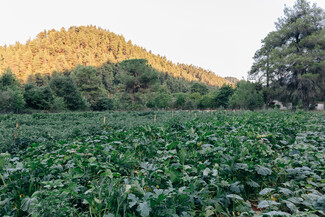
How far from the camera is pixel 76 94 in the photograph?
37719mm

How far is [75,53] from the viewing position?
107938mm

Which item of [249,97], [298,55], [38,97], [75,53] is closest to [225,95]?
[249,97]

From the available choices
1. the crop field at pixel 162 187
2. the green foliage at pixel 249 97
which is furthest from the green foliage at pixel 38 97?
the crop field at pixel 162 187

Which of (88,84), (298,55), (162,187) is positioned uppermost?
(298,55)

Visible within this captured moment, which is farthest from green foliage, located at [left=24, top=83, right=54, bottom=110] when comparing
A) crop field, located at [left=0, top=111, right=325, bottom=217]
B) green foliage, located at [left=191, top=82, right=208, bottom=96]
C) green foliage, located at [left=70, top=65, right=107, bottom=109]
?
green foliage, located at [left=191, top=82, right=208, bottom=96]

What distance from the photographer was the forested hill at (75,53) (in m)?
75.1

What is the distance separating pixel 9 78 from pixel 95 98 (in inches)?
629

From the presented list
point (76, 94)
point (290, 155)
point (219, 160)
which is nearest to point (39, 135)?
point (219, 160)

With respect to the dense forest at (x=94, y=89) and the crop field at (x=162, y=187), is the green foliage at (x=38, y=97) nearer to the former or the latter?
the dense forest at (x=94, y=89)

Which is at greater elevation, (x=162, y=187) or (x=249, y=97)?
(x=249, y=97)

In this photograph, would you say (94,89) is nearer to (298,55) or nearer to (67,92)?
(67,92)

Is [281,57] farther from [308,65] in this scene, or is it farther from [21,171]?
[21,171]

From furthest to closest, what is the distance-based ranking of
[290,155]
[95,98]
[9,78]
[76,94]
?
1. [95,98]
2. [76,94]
3. [9,78]
4. [290,155]

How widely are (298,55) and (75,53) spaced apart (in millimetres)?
110031
